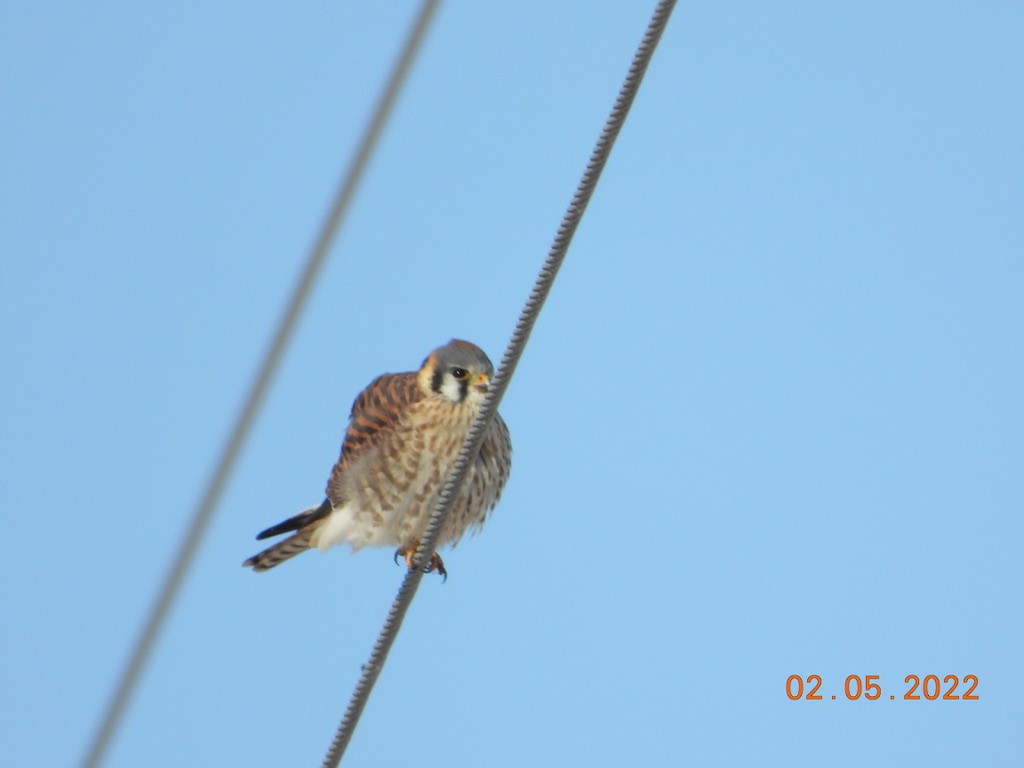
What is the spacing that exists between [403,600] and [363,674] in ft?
0.70

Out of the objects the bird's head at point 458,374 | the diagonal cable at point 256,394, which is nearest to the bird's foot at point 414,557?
the bird's head at point 458,374

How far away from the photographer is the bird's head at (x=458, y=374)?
4773 millimetres

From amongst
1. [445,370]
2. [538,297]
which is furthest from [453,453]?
[538,297]

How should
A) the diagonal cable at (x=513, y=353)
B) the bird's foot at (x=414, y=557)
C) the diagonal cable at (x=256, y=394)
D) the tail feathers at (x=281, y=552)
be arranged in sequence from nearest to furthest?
the diagonal cable at (x=256, y=394) → the diagonal cable at (x=513, y=353) → the bird's foot at (x=414, y=557) → the tail feathers at (x=281, y=552)

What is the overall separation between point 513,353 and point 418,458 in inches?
74.6

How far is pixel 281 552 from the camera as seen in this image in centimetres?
536

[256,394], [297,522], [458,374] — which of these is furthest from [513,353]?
[297,522]

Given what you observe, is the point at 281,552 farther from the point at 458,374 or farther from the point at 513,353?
the point at 513,353

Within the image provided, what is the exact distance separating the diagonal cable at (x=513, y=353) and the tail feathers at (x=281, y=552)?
1.70 m

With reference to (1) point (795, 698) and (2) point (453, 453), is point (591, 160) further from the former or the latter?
(1) point (795, 698)

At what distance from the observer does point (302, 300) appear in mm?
2383

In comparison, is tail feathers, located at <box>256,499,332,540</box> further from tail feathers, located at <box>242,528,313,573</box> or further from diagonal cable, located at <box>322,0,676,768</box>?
diagonal cable, located at <box>322,0,676,768</box>

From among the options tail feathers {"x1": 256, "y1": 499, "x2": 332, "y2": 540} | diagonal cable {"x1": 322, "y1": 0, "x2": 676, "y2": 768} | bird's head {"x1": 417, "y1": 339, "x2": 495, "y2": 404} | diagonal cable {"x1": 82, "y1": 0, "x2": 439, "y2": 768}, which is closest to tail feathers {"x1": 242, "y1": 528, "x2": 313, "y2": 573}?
tail feathers {"x1": 256, "y1": 499, "x2": 332, "y2": 540}

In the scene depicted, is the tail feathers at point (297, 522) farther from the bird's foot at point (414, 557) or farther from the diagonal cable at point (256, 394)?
the diagonal cable at point (256, 394)
